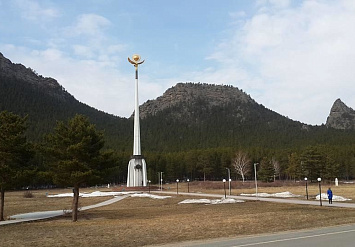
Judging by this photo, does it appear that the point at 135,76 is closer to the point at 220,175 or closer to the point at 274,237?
the point at 220,175

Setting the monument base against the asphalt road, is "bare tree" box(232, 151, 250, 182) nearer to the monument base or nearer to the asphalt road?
the monument base

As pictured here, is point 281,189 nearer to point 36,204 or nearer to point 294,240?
point 36,204

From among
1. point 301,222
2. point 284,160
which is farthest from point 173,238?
point 284,160

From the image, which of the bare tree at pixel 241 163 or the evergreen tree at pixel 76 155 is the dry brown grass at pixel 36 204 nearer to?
the evergreen tree at pixel 76 155

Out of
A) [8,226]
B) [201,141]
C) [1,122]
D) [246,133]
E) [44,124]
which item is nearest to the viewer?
[8,226]

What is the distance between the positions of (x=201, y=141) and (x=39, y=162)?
75286 mm

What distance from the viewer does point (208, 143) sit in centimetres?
14600

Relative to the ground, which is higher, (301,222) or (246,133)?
(246,133)

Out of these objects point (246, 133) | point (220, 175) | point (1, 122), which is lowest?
point (220, 175)

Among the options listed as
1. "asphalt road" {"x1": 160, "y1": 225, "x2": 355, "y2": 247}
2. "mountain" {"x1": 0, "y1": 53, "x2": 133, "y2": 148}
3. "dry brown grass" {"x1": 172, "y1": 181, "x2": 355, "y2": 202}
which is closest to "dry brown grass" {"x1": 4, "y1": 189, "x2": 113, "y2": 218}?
"asphalt road" {"x1": 160, "y1": 225, "x2": 355, "y2": 247}

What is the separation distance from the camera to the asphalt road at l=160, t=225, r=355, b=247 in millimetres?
11703

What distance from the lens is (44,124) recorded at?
449 feet

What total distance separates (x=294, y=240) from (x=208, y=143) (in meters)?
134

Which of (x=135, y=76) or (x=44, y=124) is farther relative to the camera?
(x=44, y=124)
